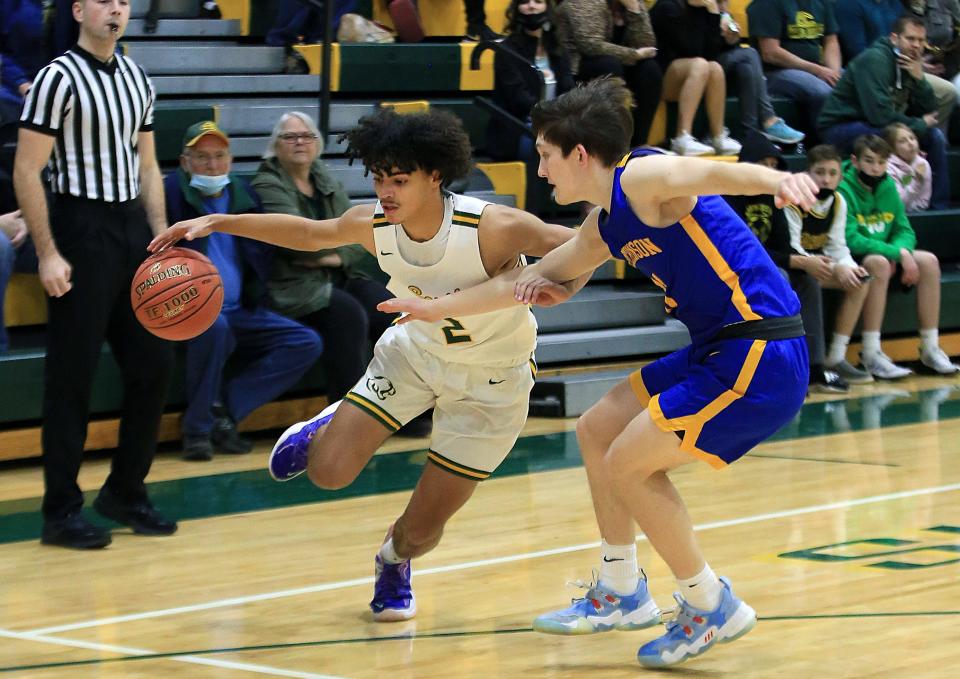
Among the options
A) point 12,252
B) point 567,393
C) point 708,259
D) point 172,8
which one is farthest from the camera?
point 172,8

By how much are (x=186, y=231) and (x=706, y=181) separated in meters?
1.68

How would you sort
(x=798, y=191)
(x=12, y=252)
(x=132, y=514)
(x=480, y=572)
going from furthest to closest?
(x=12, y=252) → (x=132, y=514) → (x=480, y=572) → (x=798, y=191)

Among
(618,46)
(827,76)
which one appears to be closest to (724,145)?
(618,46)

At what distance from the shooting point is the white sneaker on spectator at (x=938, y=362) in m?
10.2

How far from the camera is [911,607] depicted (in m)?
4.46

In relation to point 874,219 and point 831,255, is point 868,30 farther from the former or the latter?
point 831,255

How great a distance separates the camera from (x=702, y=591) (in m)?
3.92

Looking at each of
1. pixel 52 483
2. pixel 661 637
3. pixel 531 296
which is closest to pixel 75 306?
pixel 52 483

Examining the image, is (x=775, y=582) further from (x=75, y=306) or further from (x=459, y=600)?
(x=75, y=306)

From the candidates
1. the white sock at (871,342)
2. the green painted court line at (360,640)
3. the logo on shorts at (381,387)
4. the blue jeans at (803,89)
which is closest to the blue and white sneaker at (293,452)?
the logo on shorts at (381,387)

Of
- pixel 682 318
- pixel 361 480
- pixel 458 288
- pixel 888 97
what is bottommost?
pixel 361 480

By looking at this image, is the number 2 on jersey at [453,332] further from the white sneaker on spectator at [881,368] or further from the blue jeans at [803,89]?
the blue jeans at [803,89]

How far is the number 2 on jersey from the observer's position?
4484 mm

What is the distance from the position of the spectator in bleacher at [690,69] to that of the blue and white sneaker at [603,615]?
6.58 m
